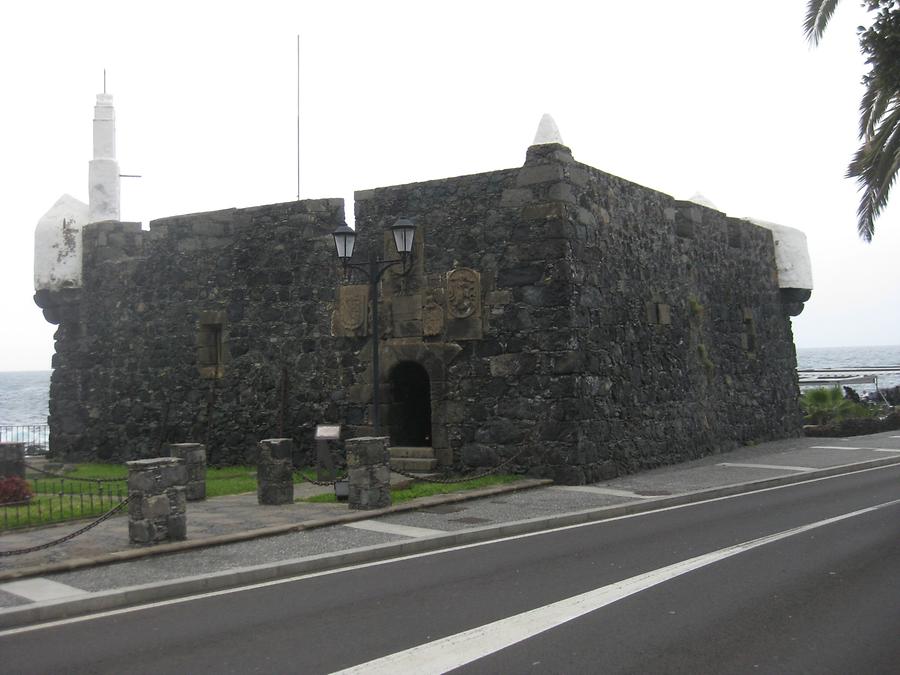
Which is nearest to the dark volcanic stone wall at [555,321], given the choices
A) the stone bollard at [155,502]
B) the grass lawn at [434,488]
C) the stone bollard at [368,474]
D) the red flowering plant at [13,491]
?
the grass lawn at [434,488]

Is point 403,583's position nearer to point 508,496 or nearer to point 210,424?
point 508,496

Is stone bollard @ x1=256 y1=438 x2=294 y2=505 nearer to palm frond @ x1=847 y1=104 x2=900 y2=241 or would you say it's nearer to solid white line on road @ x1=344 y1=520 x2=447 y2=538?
solid white line on road @ x1=344 y1=520 x2=447 y2=538

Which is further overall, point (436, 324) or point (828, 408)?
point (828, 408)

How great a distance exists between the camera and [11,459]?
1511 centimetres

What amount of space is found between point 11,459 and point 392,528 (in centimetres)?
799

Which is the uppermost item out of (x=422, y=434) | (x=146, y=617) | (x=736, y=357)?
(x=736, y=357)

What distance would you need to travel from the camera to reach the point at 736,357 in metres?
21.1

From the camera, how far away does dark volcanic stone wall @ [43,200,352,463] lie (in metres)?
17.4

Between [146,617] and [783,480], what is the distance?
37.0ft

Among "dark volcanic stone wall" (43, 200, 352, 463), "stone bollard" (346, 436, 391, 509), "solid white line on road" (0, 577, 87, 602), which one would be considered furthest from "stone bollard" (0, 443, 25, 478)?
"solid white line on road" (0, 577, 87, 602)

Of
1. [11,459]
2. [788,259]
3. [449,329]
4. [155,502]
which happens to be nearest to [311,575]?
[155,502]

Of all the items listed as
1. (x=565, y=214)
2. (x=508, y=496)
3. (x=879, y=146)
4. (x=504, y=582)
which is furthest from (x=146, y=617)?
(x=879, y=146)

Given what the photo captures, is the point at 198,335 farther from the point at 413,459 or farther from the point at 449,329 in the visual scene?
the point at 449,329

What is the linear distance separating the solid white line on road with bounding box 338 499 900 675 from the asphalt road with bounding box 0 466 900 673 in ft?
0.06
